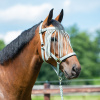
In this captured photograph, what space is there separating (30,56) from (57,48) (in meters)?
0.47

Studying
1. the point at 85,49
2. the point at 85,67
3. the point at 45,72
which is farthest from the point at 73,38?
the point at 45,72

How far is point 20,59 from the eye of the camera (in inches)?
127

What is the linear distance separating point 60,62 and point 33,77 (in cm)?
52

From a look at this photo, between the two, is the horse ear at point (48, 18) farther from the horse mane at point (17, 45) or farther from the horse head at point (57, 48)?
the horse mane at point (17, 45)

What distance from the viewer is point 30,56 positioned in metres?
3.19

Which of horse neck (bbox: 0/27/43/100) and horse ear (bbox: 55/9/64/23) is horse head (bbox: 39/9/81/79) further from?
horse ear (bbox: 55/9/64/23)

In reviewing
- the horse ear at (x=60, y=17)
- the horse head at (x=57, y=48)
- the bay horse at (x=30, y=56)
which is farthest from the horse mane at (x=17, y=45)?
the horse ear at (x=60, y=17)

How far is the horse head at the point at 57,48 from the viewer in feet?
9.48

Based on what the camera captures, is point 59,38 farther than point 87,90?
No

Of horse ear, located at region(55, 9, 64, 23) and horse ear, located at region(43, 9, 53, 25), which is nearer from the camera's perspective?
horse ear, located at region(43, 9, 53, 25)

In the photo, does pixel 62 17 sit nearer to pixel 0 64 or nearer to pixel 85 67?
pixel 0 64

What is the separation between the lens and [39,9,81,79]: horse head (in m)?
2.89

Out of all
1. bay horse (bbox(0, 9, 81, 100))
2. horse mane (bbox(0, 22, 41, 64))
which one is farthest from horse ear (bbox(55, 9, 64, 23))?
horse mane (bbox(0, 22, 41, 64))

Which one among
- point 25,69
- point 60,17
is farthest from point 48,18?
point 25,69
